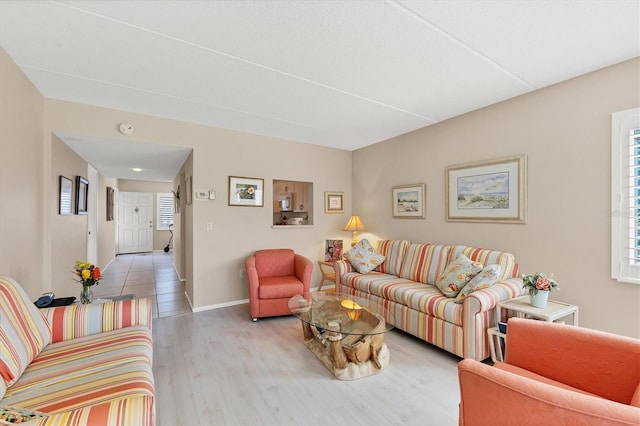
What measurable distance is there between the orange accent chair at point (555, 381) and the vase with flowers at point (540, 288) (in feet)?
2.86

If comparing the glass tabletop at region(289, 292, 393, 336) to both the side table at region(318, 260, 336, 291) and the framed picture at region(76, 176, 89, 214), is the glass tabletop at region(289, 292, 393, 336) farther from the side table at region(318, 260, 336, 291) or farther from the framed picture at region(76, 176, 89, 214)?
the framed picture at region(76, 176, 89, 214)

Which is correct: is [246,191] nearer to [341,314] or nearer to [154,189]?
[341,314]

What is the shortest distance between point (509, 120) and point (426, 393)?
2719 millimetres

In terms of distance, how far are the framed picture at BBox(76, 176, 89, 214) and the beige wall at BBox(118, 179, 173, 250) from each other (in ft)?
16.0

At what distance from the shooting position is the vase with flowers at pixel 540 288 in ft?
7.14

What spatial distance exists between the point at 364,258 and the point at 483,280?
5.20ft

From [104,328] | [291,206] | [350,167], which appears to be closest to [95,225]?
[291,206]

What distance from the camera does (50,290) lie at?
295 cm

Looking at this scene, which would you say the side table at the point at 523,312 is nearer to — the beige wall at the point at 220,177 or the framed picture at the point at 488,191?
the framed picture at the point at 488,191

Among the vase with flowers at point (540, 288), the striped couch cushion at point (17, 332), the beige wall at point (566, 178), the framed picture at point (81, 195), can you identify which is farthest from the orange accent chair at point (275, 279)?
the framed picture at point (81, 195)

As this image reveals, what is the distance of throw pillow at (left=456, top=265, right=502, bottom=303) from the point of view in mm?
2391

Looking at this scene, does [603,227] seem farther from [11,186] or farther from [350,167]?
[11,186]

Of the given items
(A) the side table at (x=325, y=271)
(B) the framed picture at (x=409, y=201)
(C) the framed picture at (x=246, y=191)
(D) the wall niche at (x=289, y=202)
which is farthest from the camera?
(D) the wall niche at (x=289, y=202)

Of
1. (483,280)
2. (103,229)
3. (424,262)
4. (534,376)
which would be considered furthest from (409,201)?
(103,229)
